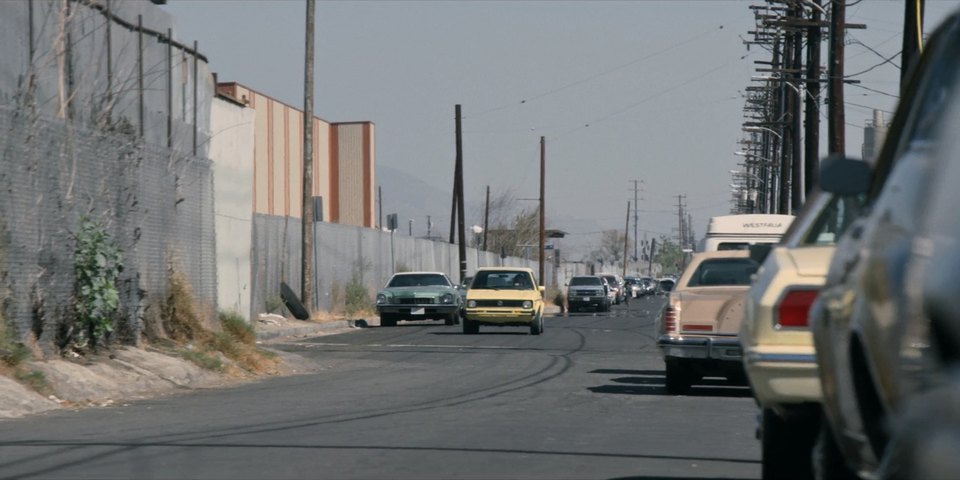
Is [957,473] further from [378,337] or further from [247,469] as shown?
[378,337]

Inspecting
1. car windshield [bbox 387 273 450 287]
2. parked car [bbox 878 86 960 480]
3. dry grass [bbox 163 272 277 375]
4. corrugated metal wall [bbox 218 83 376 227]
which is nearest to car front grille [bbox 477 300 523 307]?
car windshield [bbox 387 273 450 287]

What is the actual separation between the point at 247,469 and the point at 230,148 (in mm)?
18645

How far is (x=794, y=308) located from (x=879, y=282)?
3.39 meters

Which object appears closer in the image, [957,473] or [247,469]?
[957,473]

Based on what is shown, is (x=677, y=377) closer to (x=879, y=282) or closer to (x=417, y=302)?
(x=879, y=282)

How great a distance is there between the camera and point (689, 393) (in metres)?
17.4

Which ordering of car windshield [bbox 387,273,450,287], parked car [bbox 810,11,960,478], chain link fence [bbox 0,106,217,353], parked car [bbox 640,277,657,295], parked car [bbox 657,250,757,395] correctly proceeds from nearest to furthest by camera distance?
parked car [bbox 810,11,960,478] → parked car [bbox 657,250,757,395] → chain link fence [bbox 0,106,217,353] → car windshield [bbox 387,273,450,287] → parked car [bbox 640,277,657,295]

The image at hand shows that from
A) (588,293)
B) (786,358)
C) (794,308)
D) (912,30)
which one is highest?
(912,30)

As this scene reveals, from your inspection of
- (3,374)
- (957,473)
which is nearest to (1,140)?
(3,374)

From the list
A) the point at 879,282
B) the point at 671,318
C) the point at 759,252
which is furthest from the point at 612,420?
the point at 879,282

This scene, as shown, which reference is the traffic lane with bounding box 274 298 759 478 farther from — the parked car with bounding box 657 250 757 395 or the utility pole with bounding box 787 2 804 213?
the utility pole with bounding box 787 2 804 213

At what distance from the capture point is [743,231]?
915 inches

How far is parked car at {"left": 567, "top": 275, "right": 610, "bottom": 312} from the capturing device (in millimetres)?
63312

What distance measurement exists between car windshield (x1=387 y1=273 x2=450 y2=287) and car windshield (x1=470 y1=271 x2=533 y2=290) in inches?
189
